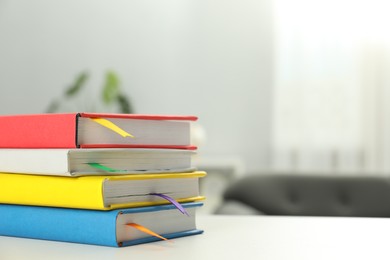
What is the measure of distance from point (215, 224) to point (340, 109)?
2.69 m

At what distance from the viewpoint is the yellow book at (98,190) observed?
666 millimetres

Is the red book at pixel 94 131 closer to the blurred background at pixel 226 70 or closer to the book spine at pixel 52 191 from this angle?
the book spine at pixel 52 191

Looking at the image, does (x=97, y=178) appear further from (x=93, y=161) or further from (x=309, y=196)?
(x=309, y=196)

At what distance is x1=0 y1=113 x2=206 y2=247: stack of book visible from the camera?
0.67 m

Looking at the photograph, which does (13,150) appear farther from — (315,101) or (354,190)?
(315,101)

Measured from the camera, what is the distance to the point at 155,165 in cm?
74

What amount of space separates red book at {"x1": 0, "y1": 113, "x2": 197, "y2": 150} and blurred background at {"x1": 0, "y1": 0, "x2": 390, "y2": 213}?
2.63 meters

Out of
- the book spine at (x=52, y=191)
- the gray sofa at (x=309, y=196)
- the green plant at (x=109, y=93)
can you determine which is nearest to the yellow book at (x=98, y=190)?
the book spine at (x=52, y=191)

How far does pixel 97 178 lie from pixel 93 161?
23 mm

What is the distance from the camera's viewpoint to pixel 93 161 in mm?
683

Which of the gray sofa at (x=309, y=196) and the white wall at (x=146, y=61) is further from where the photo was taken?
the white wall at (x=146, y=61)

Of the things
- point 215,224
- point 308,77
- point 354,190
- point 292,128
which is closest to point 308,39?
point 308,77

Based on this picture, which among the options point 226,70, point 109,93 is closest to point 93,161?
point 109,93

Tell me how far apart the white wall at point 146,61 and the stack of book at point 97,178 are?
2818mm
